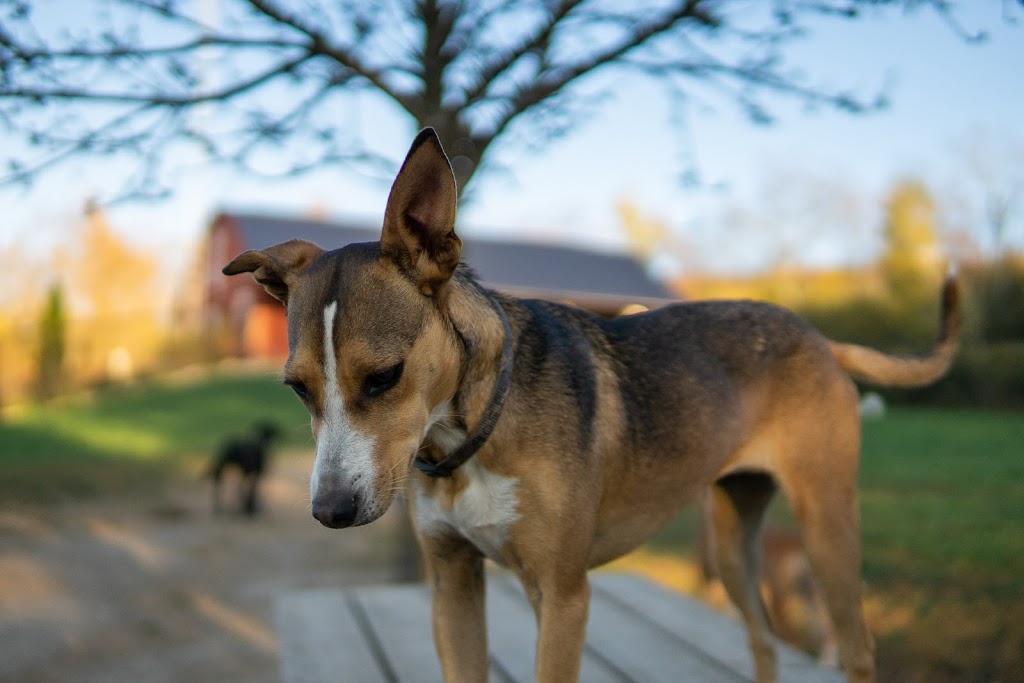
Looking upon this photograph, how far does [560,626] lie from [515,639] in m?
1.65

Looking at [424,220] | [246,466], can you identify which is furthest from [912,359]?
[246,466]

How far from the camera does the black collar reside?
2.39m

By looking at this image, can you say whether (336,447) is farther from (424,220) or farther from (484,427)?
(424,220)

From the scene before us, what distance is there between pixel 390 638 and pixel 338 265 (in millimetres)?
2456

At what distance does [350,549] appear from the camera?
32.2ft

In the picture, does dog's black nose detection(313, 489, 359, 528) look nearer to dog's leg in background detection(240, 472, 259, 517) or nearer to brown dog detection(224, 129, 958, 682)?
brown dog detection(224, 129, 958, 682)

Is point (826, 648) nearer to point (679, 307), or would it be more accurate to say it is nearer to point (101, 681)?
point (679, 307)

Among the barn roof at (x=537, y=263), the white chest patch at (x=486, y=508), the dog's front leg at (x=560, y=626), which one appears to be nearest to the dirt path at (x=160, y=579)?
the white chest patch at (x=486, y=508)

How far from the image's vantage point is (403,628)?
420 centimetres

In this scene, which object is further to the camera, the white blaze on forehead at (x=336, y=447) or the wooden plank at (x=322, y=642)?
the wooden plank at (x=322, y=642)

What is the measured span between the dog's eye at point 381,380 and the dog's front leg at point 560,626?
31.7 inches

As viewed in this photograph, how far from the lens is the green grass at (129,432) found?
13.1 m

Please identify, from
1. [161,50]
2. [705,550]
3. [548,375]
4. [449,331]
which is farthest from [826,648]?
[161,50]

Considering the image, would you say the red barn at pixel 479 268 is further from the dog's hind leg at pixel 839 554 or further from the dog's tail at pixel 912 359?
the dog's hind leg at pixel 839 554
